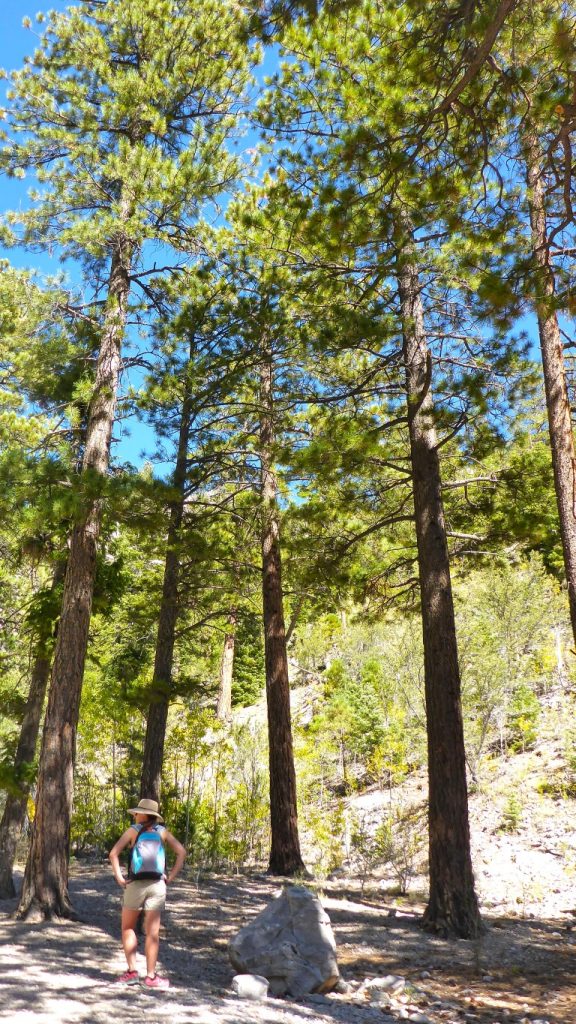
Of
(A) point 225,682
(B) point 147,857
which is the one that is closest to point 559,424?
(B) point 147,857

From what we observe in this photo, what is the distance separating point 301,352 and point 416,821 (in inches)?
383

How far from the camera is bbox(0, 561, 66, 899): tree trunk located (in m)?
8.63

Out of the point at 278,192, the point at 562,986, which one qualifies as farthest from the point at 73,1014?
the point at 278,192

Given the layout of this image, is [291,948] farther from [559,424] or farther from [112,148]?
[112,148]

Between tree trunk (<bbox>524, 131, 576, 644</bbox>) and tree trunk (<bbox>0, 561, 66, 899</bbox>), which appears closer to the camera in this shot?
tree trunk (<bbox>524, 131, 576, 644</bbox>)

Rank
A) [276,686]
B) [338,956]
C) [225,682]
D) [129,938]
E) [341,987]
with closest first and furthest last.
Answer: [129,938] → [341,987] → [338,956] → [276,686] → [225,682]

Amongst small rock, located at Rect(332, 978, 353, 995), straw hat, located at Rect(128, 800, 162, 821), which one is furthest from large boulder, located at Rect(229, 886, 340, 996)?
straw hat, located at Rect(128, 800, 162, 821)

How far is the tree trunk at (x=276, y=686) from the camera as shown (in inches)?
348

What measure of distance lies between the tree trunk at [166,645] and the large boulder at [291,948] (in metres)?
4.41

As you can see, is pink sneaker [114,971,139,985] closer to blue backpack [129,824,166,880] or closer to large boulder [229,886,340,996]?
blue backpack [129,824,166,880]

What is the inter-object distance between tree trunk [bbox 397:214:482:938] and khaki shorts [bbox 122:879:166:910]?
2837 millimetres

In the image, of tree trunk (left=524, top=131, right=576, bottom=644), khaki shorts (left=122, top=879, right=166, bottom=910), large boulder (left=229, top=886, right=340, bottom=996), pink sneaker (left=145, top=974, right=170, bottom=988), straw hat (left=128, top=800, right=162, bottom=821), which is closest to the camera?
pink sneaker (left=145, top=974, right=170, bottom=988)

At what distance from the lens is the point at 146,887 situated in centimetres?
449

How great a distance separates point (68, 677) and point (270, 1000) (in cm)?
336
